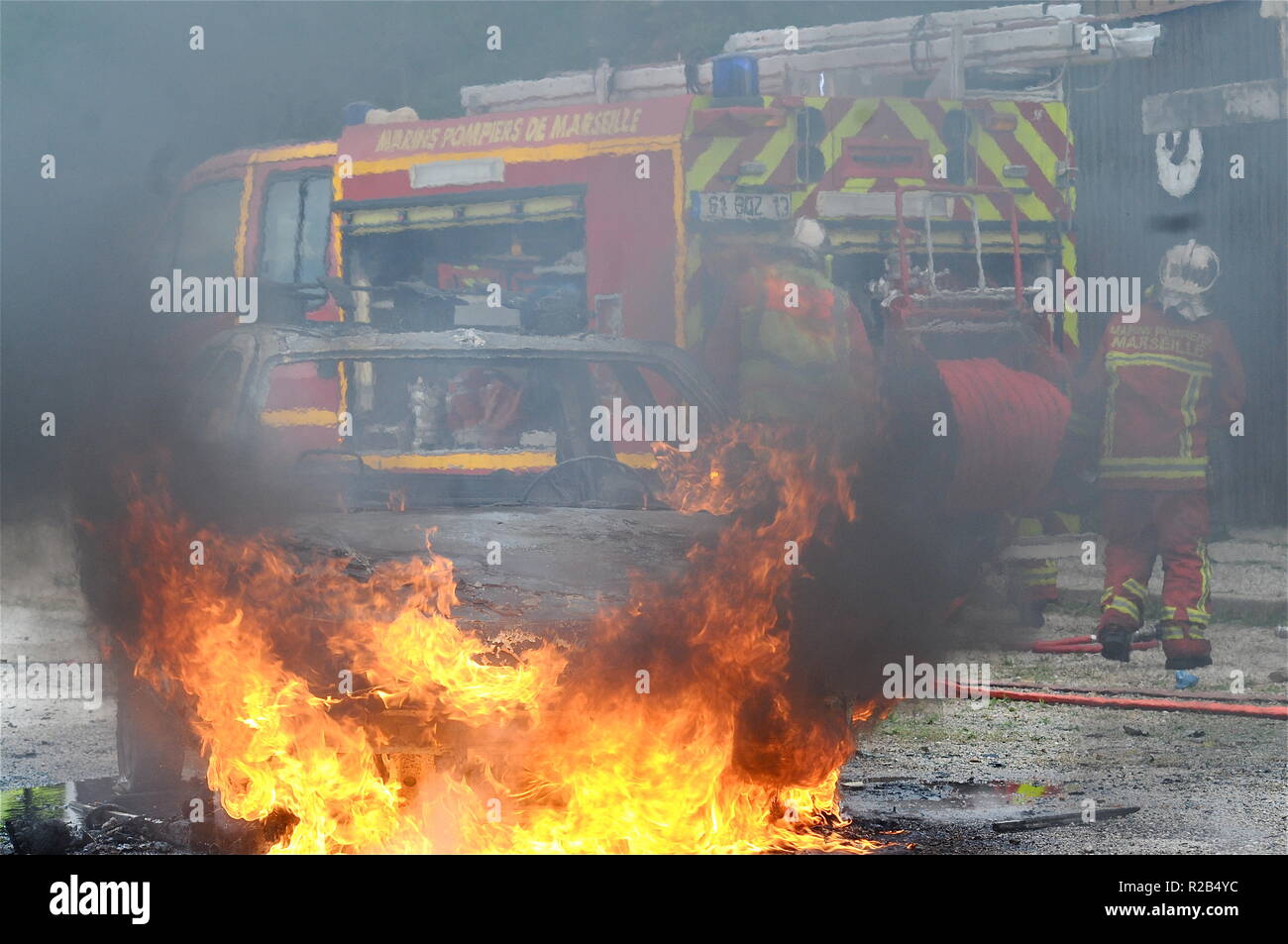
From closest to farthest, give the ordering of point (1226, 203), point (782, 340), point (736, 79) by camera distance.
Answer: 1. point (782, 340)
2. point (736, 79)
3. point (1226, 203)

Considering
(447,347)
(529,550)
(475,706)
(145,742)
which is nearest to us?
(475,706)

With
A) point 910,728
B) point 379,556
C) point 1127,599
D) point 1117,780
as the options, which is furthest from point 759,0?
point 379,556

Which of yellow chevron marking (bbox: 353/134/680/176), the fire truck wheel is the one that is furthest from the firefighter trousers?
the fire truck wheel

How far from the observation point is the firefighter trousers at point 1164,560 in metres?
7.58

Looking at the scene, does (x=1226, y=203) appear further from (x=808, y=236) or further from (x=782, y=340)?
(x=782, y=340)

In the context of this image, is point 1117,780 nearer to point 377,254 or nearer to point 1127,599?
point 1127,599

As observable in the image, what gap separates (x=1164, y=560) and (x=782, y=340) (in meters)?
2.54


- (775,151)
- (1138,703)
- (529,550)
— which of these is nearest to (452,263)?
(775,151)

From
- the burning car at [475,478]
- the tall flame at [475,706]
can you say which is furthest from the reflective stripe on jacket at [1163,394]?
the tall flame at [475,706]

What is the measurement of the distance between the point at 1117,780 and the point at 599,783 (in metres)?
2.46

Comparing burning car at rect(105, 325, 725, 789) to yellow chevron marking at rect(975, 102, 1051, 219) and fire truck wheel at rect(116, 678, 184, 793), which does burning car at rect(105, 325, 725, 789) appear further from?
yellow chevron marking at rect(975, 102, 1051, 219)

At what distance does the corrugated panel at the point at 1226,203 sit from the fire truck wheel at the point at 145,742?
7848mm

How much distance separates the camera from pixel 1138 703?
6.79m

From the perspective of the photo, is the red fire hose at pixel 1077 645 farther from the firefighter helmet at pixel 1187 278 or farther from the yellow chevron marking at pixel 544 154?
the yellow chevron marking at pixel 544 154
